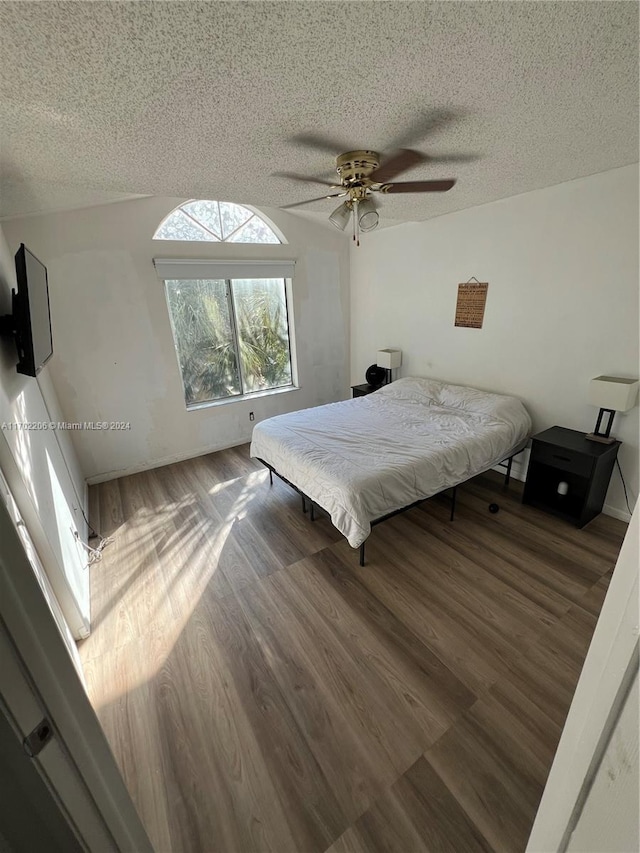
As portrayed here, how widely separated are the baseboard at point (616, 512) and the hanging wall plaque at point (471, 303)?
6.12 feet

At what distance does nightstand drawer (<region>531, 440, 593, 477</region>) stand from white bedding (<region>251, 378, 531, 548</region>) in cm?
25

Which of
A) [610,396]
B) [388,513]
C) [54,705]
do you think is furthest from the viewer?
[610,396]

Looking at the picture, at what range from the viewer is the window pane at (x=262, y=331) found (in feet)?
13.3

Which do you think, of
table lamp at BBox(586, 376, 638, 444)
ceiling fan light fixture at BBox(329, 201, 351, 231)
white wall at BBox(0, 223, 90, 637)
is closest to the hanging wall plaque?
table lamp at BBox(586, 376, 638, 444)

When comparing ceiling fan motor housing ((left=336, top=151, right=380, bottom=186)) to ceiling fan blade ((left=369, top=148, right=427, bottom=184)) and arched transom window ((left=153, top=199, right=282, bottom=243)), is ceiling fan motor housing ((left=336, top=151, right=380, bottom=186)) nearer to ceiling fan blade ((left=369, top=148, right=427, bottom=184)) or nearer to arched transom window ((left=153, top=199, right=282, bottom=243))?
ceiling fan blade ((left=369, top=148, right=427, bottom=184))

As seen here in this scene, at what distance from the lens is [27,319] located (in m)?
1.62

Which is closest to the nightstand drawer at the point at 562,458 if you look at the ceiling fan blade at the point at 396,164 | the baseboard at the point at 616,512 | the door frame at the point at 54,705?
the baseboard at the point at 616,512

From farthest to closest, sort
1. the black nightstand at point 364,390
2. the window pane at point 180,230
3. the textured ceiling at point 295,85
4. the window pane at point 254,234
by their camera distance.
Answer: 1. the black nightstand at point 364,390
2. the window pane at point 254,234
3. the window pane at point 180,230
4. the textured ceiling at point 295,85

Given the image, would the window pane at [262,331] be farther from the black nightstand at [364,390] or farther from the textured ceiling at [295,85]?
the textured ceiling at [295,85]

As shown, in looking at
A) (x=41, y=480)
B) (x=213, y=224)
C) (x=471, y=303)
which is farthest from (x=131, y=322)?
(x=471, y=303)

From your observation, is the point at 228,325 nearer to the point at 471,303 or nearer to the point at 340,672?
the point at 471,303

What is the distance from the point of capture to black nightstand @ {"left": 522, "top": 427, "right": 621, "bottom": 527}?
8.21 feet

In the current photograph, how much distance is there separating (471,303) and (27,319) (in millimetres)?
3398

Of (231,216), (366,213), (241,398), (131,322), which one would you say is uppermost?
(231,216)
